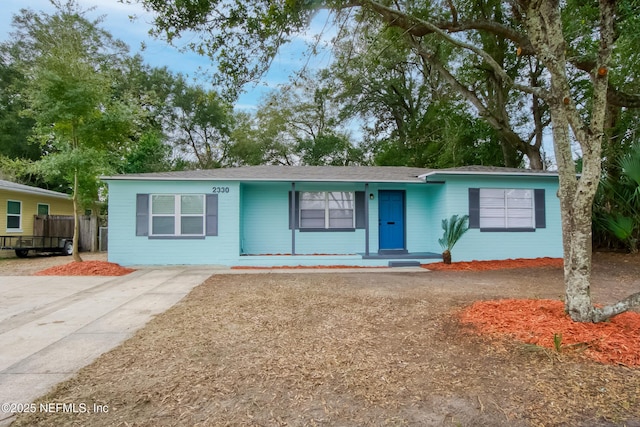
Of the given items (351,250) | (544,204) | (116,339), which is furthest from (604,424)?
(544,204)

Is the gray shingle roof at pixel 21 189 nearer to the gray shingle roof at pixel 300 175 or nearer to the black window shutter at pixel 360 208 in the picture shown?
the gray shingle roof at pixel 300 175

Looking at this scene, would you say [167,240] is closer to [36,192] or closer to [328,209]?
[328,209]

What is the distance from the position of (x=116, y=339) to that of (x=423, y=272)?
23.4 feet

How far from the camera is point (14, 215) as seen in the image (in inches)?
551

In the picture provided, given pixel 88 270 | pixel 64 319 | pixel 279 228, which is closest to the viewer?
pixel 64 319

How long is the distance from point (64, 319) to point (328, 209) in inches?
300

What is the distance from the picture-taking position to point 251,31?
6.39m

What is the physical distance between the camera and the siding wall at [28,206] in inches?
530

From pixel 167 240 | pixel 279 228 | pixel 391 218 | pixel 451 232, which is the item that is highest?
pixel 391 218

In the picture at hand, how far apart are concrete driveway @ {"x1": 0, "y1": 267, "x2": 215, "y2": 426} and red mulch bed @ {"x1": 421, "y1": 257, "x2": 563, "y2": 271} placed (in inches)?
245

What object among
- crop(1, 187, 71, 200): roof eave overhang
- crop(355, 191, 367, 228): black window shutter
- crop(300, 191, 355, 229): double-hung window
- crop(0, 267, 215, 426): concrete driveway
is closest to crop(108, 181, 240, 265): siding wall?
crop(0, 267, 215, 426): concrete driveway

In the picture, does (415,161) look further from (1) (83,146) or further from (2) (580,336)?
(2) (580,336)

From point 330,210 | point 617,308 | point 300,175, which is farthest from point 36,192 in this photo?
point 617,308

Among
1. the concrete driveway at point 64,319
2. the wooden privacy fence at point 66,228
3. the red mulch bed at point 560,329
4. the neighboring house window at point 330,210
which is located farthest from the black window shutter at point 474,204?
the wooden privacy fence at point 66,228
